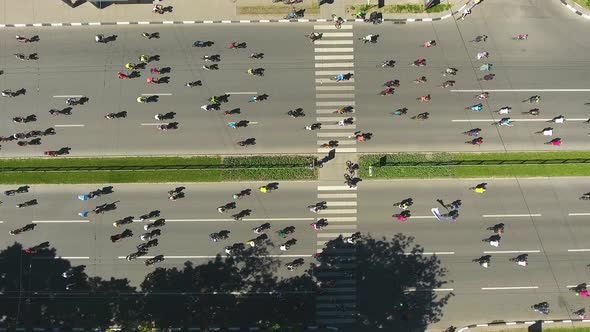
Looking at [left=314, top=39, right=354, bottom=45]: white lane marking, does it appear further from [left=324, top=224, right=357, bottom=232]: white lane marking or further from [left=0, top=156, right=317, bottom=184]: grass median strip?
[left=324, top=224, right=357, bottom=232]: white lane marking

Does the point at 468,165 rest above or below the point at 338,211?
above

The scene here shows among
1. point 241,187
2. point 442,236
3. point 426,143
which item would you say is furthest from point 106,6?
point 442,236

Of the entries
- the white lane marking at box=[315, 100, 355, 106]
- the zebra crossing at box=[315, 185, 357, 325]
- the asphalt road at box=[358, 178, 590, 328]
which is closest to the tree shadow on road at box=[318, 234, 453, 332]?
the zebra crossing at box=[315, 185, 357, 325]

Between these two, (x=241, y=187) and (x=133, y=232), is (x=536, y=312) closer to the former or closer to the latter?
(x=241, y=187)

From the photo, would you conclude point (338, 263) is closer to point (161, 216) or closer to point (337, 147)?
point (337, 147)

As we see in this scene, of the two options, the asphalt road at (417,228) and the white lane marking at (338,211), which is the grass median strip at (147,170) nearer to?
the asphalt road at (417,228)

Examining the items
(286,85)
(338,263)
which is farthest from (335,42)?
(338,263)

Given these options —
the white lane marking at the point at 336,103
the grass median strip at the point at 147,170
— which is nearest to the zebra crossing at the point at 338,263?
the grass median strip at the point at 147,170
